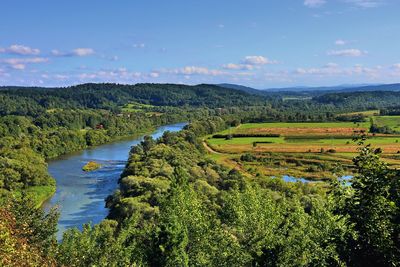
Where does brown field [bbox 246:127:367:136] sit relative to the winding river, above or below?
above

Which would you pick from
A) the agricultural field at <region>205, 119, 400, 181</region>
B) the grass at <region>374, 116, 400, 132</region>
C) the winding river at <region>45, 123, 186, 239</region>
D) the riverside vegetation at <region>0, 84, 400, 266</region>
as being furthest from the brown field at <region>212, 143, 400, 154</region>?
the grass at <region>374, 116, 400, 132</region>

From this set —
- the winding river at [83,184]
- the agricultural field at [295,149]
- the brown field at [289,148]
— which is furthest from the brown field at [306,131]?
the winding river at [83,184]

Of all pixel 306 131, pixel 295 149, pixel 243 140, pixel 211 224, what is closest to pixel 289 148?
pixel 295 149

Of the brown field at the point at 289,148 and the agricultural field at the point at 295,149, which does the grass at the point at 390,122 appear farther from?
the brown field at the point at 289,148

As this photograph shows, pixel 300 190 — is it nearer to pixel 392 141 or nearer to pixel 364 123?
A: pixel 392 141

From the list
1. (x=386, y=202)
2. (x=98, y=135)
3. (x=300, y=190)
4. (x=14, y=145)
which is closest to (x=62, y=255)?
(x=386, y=202)

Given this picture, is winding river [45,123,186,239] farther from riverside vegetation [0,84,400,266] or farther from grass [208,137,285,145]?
grass [208,137,285,145]
